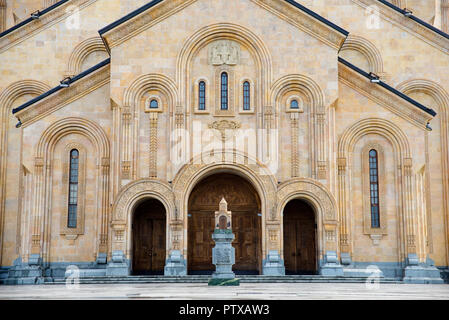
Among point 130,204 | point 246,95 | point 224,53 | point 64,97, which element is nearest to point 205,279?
point 130,204

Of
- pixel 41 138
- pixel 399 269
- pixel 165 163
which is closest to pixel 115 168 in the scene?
pixel 165 163

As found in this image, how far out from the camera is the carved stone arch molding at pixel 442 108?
30.8 meters

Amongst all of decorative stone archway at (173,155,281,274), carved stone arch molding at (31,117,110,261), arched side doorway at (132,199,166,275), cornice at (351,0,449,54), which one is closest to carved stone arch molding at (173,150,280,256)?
decorative stone archway at (173,155,281,274)

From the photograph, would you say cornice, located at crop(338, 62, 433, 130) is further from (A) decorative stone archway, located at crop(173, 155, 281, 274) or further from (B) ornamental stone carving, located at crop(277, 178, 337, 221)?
(A) decorative stone archway, located at crop(173, 155, 281, 274)

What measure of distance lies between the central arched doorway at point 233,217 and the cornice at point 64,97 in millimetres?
6572

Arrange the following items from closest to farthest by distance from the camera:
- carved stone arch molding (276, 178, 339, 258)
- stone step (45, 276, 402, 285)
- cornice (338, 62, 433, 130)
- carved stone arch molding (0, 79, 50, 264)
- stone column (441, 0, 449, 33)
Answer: stone step (45, 276, 402, 285)
carved stone arch molding (276, 178, 339, 258)
cornice (338, 62, 433, 130)
carved stone arch molding (0, 79, 50, 264)
stone column (441, 0, 449, 33)

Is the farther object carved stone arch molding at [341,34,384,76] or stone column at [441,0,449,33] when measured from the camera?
stone column at [441,0,449,33]

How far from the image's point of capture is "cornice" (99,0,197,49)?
91.9 ft

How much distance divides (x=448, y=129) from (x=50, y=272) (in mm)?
19749

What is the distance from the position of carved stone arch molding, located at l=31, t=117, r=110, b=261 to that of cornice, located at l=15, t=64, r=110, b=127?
741mm

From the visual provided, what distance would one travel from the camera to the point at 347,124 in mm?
29016

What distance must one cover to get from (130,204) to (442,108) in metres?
15.9

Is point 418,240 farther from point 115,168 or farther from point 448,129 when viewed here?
point 115,168

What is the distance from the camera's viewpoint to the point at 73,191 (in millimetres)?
29000
